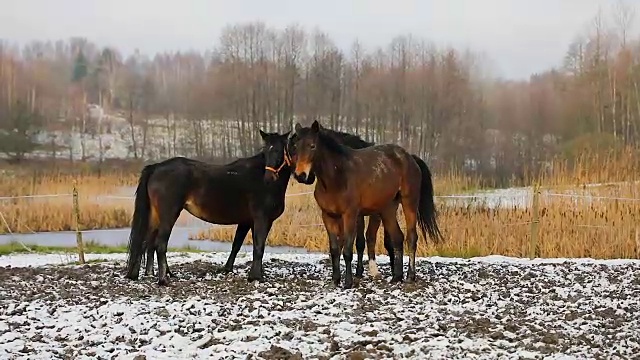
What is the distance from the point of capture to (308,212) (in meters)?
14.5

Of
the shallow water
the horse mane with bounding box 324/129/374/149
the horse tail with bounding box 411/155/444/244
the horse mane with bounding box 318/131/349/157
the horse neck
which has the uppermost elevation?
the horse mane with bounding box 324/129/374/149

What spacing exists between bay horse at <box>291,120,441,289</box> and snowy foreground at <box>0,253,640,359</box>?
43 cm

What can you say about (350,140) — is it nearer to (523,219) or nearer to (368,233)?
(368,233)

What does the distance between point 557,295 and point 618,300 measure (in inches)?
20.4

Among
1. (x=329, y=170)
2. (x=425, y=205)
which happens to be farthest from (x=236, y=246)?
(x=425, y=205)

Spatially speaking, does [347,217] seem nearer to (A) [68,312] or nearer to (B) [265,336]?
(B) [265,336]

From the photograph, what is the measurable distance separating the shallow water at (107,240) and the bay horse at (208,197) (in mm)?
5196

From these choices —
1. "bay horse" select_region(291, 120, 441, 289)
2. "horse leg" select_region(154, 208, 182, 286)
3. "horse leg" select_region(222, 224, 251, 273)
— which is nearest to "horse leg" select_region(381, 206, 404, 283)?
"bay horse" select_region(291, 120, 441, 289)

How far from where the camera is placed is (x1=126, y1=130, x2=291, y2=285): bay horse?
22.9 feet

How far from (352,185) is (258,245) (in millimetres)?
1233

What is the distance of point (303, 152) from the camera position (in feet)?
21.2

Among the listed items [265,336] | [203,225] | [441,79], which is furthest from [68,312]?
[441,79]

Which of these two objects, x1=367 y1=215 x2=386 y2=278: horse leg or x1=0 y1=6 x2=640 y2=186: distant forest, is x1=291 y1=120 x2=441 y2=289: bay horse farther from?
x1=0 y1=6 x2=640 y2=186: distant forest

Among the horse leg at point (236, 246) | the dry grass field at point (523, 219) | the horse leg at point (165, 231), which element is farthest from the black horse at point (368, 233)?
the horse leg at point (165, 231)
